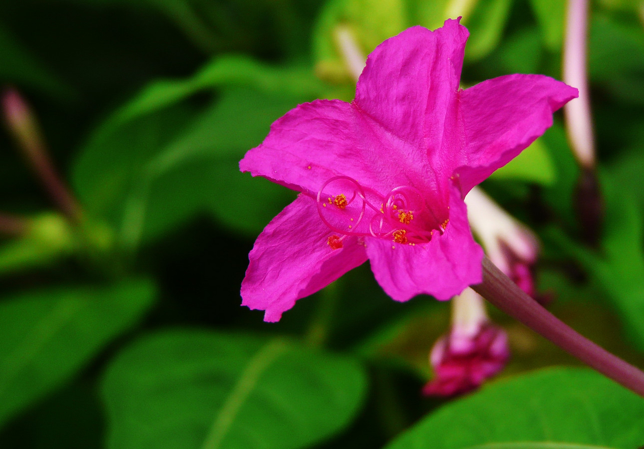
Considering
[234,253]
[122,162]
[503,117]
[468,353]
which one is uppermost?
[503,117]

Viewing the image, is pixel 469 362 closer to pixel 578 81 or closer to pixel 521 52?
pixel 578 81

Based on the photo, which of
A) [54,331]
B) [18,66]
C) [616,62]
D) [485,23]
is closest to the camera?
[485,23]

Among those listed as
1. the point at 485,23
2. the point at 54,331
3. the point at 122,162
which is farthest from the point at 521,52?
the point at 54,331

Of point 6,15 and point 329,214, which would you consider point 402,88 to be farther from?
point 6,15

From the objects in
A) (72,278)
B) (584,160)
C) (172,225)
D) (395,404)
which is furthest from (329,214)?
(72,278)

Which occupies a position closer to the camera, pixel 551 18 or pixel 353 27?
pixel 551 18
